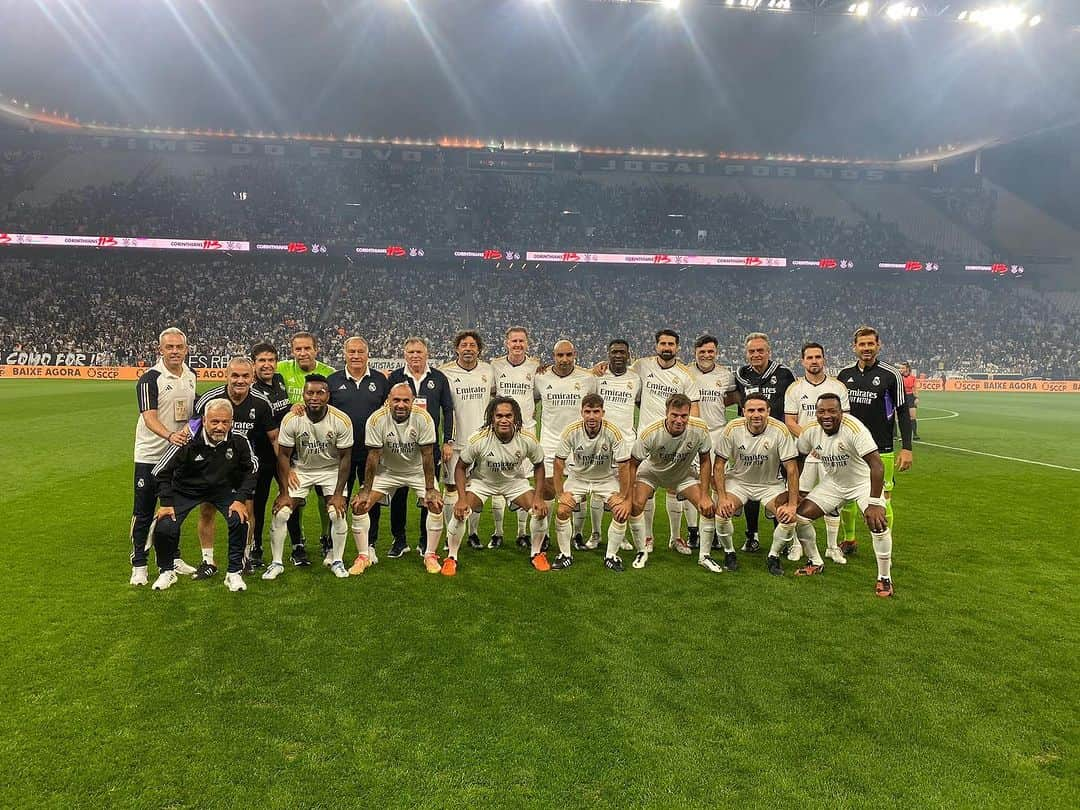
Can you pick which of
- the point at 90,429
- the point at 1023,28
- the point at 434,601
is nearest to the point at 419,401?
the point at 434,601

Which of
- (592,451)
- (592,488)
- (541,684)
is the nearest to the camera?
(541,684)

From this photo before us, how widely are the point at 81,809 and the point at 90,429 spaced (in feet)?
48.2

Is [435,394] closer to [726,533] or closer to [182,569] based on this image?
[182,569]

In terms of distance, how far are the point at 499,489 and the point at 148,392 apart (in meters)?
3.43

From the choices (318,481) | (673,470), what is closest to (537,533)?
(673,470)

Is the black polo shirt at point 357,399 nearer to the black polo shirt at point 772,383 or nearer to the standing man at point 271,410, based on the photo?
the standing man at point 271,410

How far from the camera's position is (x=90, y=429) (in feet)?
48.9

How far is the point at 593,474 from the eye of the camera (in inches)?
278

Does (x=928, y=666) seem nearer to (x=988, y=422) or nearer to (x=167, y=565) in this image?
(x=167, y=565)

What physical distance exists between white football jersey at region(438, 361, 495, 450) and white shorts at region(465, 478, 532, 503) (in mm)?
717

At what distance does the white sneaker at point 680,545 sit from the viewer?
7170 millimetres

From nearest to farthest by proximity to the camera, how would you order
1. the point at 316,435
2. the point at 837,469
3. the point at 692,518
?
the point at 316,435 < the point at 837,469 < the point at 692,518

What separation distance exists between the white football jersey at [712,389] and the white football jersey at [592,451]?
4.35 feet

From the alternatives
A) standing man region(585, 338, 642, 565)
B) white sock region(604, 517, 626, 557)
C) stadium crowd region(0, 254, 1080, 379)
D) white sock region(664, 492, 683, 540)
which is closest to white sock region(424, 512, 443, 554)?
white sock region(604, 517, 626, 557)
